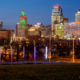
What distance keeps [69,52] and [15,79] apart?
62203 millimetres

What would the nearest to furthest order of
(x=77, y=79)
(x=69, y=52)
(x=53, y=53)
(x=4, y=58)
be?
(x=77, y=79)
(x=4, y=58)
(x=53, y=53)
(x=69, y=52)

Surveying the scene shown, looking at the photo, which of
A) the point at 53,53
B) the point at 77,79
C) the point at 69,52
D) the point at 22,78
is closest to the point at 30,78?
the point at 22,78

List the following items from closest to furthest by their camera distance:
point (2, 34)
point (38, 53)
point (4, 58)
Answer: point (4, 58)
point (38, 53)
point (2, 34)

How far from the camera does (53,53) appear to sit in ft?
236

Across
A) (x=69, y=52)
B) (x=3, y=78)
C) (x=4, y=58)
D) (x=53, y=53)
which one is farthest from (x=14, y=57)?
(x=3, y=78)

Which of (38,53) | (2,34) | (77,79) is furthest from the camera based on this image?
(2,34)

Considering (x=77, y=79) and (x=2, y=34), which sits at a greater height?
(x=2, y=34)

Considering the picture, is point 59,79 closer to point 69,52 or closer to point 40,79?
point 40,79

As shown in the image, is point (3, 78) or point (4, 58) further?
point (4, 58)

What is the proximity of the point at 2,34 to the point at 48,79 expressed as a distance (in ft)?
461

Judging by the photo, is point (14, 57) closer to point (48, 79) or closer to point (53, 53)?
point (53, 53)

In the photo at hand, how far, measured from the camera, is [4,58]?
50.4 metres

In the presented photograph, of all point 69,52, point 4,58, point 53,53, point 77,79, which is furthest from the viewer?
point 69,52

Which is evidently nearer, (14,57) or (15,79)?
(15,79)
